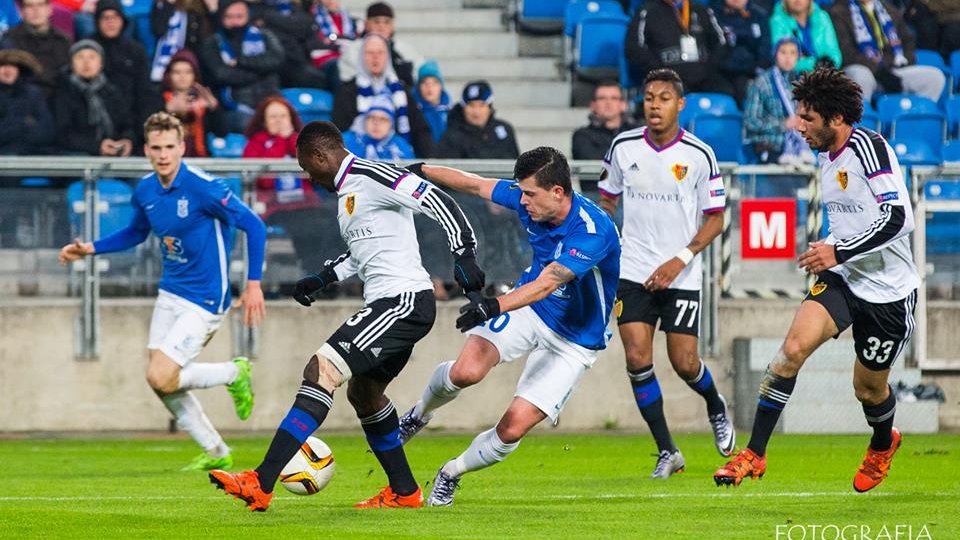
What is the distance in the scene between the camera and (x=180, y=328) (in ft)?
39.6

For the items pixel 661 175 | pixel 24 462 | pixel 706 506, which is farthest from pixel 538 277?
pixel 24 462

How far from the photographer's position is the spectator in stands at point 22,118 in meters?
15.7

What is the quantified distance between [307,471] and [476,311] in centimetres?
149

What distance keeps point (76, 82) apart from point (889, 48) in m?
9.46

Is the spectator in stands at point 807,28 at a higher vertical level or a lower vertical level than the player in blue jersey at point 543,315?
higher

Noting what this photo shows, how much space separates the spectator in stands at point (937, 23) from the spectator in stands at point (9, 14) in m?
10.5

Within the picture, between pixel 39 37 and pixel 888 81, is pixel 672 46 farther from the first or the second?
pixel 39 37

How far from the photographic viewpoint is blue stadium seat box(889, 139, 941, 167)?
18.1 meters

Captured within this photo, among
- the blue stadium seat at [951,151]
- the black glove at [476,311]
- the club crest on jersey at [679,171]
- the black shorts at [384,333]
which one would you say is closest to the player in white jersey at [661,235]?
the club crest on jersey at [679,171]

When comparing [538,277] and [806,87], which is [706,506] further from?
[806,87]

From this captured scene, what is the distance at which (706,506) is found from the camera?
31.0ft

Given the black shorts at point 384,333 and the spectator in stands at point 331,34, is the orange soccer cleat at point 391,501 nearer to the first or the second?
the black shorts at point 384,333

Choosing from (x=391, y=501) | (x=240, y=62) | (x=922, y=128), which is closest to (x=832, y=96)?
(x=391, y=501)

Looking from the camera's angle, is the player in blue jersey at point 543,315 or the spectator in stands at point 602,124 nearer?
the player in blue jersey at point 543,315
